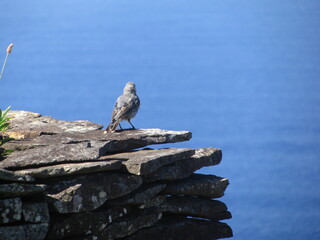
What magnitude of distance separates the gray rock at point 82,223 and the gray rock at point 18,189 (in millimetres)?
337

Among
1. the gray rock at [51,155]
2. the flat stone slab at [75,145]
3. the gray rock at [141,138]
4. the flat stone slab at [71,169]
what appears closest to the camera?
the flat stone slab at [71,169]

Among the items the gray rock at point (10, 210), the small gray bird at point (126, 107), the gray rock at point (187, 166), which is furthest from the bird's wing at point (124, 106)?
the gray rock at point (10, 210)

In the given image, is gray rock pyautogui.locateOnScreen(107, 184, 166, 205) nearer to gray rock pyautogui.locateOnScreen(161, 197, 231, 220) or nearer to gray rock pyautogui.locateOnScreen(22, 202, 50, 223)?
gray rock pyautogui.locateOnScreen(161, 197, 231, 220)

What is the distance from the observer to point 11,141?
6.39m

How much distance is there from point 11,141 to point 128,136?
117 cm

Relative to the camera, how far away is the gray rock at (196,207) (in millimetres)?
6457

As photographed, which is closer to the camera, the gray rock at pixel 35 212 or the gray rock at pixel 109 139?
the gray rock at pixel 35 212

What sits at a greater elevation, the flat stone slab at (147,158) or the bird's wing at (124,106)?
the bird's wing at (124,106)

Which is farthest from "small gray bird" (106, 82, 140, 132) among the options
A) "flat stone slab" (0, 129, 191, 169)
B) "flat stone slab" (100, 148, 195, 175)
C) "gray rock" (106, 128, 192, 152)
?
"flat stone slab" (100, 148, 195, 175)

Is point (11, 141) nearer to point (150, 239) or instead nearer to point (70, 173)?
point (70, 173)

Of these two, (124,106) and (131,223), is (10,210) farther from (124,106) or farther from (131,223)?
(124,106)

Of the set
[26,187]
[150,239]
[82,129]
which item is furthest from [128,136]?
[26,187]

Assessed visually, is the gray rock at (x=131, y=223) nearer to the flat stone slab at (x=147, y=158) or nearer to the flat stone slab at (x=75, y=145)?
the flat stone slab at (x=147, y=158)

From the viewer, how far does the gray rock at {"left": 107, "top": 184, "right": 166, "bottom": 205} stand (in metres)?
5.90
